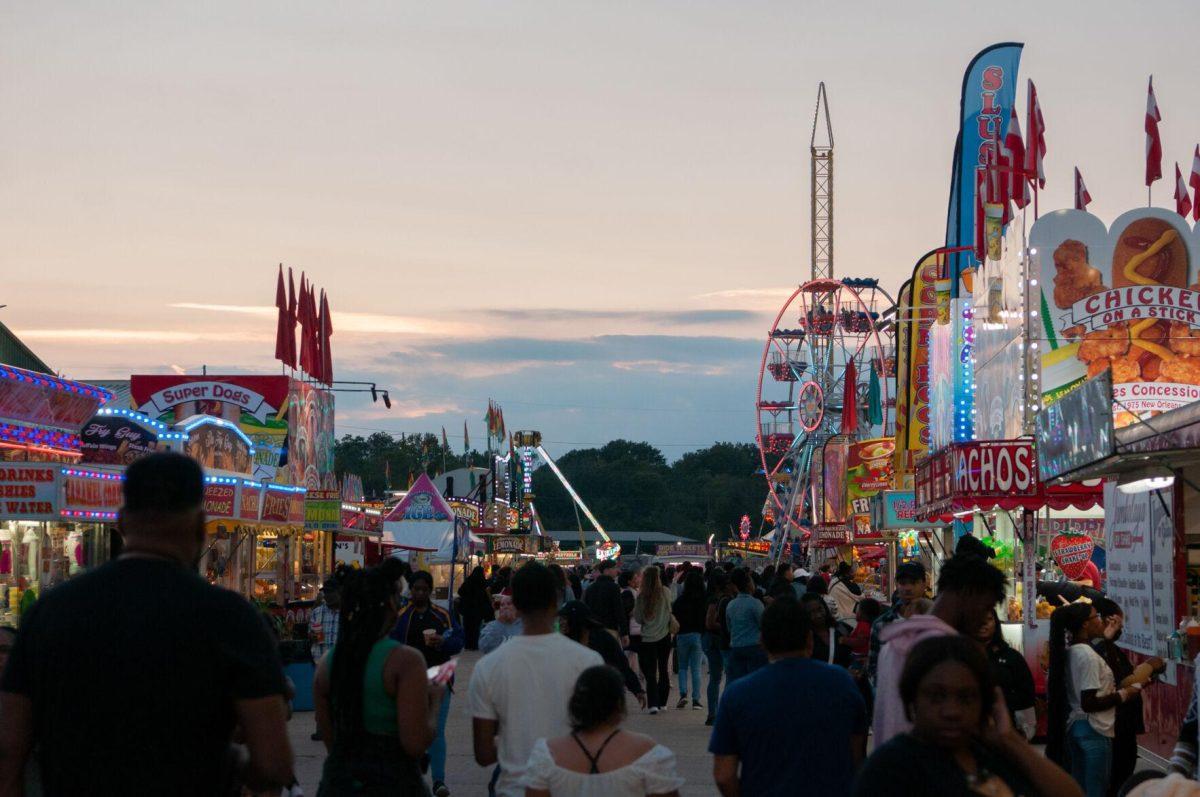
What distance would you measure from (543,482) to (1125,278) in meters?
176

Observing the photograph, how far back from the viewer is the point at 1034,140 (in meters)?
A: 22.4

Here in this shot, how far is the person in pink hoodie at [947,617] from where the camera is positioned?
227 inches

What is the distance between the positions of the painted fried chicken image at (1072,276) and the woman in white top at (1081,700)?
11.6m

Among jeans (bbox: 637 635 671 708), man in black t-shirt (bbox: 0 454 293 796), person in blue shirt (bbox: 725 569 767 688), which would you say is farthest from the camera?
jeans (bbox: 637 635 671 708)

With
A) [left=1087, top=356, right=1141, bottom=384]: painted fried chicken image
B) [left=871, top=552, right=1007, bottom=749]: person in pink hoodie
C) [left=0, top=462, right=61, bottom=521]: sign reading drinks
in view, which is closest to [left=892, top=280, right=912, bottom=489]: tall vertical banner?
[left=1087, top=356, right=1141, bottom=384]: painted fried chicken image

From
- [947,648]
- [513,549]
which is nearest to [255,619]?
[947,648]

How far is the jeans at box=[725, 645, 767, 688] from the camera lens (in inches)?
615

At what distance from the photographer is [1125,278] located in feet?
66.7

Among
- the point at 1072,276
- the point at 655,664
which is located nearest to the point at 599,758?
the point at 655,664

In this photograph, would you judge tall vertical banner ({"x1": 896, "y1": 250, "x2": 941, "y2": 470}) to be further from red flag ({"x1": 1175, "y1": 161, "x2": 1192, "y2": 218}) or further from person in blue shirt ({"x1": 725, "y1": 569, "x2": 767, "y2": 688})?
person in blue shirt ({"x1": 725, "y1": 569, "x2": 767, "y2": 688})

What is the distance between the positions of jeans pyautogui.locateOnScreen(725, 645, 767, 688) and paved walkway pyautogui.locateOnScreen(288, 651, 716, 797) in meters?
0.74

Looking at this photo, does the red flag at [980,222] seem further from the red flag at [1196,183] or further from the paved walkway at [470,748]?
the paved walkway at [470,748]

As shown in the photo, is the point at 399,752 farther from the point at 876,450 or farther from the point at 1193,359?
the point at 876,450

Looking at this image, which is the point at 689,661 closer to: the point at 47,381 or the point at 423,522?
the point at 47,381
